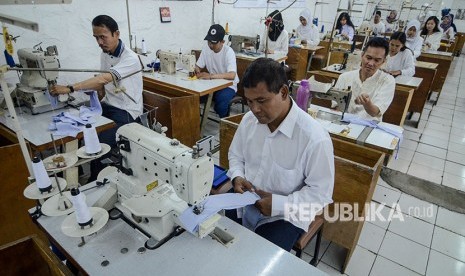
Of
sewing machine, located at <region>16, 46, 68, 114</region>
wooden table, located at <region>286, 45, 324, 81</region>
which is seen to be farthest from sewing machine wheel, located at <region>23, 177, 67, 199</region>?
wooden table, located at <region>286, 45, 324, 81</region>

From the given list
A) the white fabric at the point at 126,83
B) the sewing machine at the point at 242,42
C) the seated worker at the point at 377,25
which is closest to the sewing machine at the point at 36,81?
the white fabric at the point at 126,83

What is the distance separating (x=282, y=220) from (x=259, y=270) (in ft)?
1.86

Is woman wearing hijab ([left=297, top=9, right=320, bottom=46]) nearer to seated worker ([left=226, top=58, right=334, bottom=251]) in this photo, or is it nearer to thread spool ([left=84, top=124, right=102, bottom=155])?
seated worker ([left=226, top=58, right=334, bottom=251])

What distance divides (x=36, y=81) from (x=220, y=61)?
8.03 feet

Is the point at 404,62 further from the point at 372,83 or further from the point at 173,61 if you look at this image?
the point at 173,61

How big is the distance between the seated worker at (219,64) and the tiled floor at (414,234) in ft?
7.36

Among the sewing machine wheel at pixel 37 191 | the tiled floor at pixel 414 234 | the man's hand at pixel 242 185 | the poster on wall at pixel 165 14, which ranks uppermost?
the poster on wall at pixel 165 14

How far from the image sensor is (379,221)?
2.79 m

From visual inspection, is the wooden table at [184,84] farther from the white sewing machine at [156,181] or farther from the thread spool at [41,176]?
the thread spool at [41,176]

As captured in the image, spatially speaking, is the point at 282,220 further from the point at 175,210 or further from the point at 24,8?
the point at 24,8

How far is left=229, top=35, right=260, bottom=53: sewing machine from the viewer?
204 inches

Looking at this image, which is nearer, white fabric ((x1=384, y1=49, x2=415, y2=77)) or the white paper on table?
the white paper on table

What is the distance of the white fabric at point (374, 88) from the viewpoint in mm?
2793

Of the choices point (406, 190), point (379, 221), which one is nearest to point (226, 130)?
point (379, 221)
